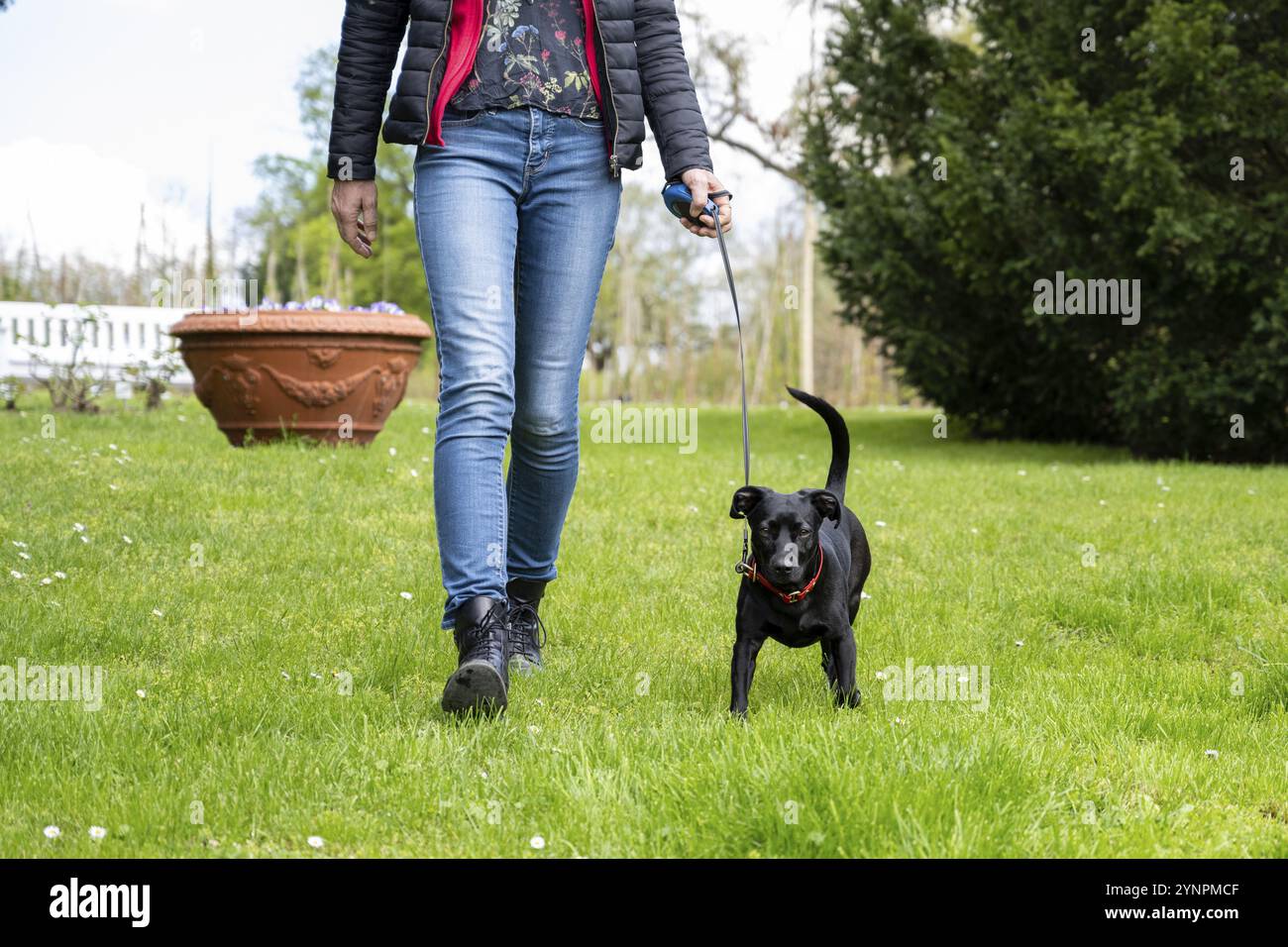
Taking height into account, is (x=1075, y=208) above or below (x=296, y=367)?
above

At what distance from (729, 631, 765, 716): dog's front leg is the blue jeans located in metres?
0.59

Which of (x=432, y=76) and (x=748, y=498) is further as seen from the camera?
(x=748, y=498)

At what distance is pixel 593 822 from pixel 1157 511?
211 inches

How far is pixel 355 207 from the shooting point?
3102mm

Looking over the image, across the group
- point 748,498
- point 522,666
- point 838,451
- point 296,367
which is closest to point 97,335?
point 296,367

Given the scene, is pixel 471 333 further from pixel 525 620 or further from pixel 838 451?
pixel 838 451

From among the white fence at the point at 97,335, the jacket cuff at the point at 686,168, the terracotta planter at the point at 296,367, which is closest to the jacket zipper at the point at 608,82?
the jacket cuff at the point at 686,168

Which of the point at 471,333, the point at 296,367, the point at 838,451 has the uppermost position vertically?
the point at 296,367

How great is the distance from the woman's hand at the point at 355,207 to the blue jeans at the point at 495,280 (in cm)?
18

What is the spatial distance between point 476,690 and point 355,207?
1241 millimetres

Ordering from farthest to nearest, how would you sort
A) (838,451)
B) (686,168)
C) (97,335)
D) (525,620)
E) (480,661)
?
(97,335), (838,451), (525,620), (686,168), (480,661)

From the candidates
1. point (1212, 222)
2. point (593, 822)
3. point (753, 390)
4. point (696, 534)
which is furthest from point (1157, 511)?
point (753, 390)

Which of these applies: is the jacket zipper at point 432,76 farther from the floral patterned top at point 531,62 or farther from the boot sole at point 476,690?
the boot sole at point 476,690

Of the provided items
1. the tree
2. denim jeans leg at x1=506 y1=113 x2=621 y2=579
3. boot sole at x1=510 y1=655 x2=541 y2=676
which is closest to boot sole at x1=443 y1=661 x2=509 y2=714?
boot sole at x1=510 y1=655 x2=541 y2=676
